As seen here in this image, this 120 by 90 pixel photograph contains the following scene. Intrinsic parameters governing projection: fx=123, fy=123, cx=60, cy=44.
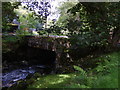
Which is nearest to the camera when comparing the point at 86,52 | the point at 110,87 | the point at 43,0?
the point at 110,87

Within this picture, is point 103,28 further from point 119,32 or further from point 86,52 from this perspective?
point 86,52

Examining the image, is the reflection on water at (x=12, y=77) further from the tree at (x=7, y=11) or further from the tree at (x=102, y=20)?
the tree at (x=102, y=20)

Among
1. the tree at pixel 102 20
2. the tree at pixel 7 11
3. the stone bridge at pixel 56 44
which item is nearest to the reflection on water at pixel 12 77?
the stone bridge at pixel 56 44

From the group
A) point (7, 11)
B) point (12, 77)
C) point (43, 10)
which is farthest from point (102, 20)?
point (12, 77)

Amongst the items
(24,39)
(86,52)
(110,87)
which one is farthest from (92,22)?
(24,39)

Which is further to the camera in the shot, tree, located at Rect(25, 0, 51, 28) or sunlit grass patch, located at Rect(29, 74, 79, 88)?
tree, located at Rect(25, 0, 51, 28)

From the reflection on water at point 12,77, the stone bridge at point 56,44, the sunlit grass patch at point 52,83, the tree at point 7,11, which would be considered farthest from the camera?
the stone bridge at point 56,44

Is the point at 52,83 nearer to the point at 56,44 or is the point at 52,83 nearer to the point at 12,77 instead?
the point at 12,77

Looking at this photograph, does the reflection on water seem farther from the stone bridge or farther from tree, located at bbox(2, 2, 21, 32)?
tree, located at bbox(2, 2, 21, 32)

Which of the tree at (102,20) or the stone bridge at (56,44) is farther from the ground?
the tree at (102,20)

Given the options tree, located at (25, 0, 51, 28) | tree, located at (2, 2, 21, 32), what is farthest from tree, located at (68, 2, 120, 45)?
tree, located at (2, 2, 21, 32)

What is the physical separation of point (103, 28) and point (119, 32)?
2.35m

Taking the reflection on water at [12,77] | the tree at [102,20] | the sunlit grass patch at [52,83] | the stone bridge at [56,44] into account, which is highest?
the tree at [102,20]

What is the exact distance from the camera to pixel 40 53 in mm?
14906
